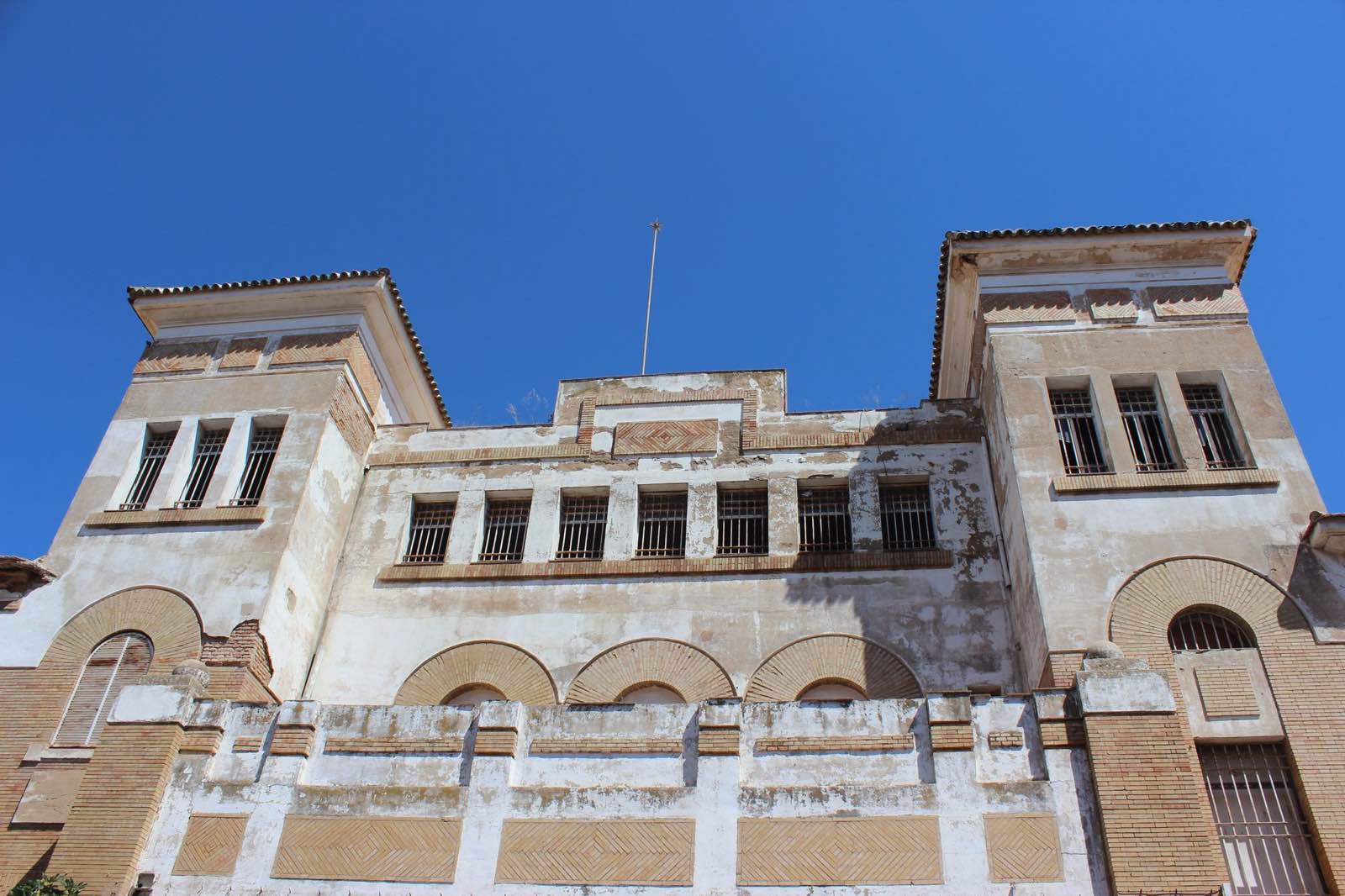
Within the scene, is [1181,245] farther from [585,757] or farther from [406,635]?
[406,635]

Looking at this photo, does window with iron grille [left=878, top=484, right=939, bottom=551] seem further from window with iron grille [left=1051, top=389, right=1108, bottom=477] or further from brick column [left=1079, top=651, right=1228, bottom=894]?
brick column [left=1079, top=651, right=1228, bottom=894]

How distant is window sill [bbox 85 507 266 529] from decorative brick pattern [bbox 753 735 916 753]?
8324mm

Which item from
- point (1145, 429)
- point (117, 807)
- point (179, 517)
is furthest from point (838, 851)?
point (179, 517)

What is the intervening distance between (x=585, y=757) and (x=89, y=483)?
9759 mm

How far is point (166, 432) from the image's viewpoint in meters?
17.2

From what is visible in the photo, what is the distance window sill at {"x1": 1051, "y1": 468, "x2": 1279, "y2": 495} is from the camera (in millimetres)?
13758

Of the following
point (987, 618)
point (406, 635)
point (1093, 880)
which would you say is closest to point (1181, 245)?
point (987, 618)

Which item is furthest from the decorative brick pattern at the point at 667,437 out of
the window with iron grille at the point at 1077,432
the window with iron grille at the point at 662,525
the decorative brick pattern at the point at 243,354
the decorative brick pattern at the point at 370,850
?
the decorative brick pattern at the point at 370,850

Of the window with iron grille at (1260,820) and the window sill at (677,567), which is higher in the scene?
the window sill at (677,567)

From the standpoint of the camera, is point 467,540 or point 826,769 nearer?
point 826,769


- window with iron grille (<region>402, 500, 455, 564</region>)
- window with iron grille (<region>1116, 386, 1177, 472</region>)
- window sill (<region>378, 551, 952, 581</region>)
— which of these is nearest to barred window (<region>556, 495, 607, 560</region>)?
window sill (<region>378, 551, 952, 581</region>)

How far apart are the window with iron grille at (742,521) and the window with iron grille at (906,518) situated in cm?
181

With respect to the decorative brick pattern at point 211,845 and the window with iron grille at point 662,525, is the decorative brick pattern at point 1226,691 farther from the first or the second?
the decorative brick pattern at point 211,845

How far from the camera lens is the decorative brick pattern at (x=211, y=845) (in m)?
10.9
